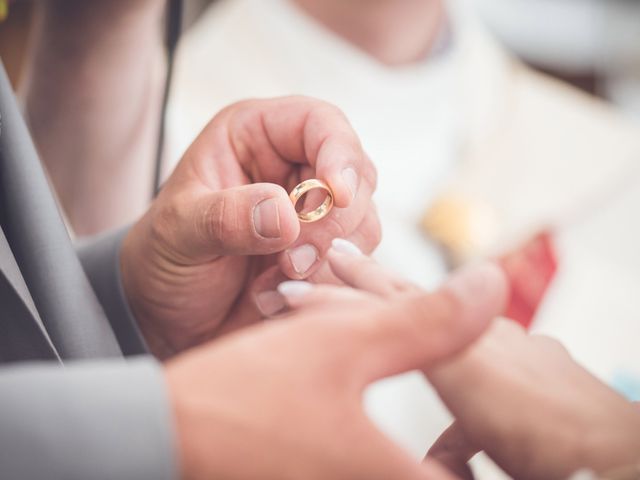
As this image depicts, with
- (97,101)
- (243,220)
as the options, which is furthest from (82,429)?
(97,101)

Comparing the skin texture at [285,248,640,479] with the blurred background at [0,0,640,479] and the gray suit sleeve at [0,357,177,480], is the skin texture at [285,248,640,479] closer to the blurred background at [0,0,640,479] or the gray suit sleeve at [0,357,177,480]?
the gray suit sleeve at [0,357,177,480]

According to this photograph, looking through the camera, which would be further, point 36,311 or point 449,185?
point 449,185

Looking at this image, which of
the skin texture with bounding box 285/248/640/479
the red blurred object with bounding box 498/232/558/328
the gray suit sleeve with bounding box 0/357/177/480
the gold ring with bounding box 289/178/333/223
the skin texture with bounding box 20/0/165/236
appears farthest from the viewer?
the red blurred object with bounding box 498/232/558/328

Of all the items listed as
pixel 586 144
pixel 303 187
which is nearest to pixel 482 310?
pixel 303 187

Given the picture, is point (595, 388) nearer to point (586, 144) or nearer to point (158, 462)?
point (158, 462)

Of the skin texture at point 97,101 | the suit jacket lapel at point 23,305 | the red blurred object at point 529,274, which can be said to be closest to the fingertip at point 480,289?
the suit jacket lapel at point 23,305

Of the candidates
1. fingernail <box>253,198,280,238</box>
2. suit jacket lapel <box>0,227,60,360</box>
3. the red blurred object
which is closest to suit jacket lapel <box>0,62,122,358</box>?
suit jacket lapel <box>0,227,60,360</box>
